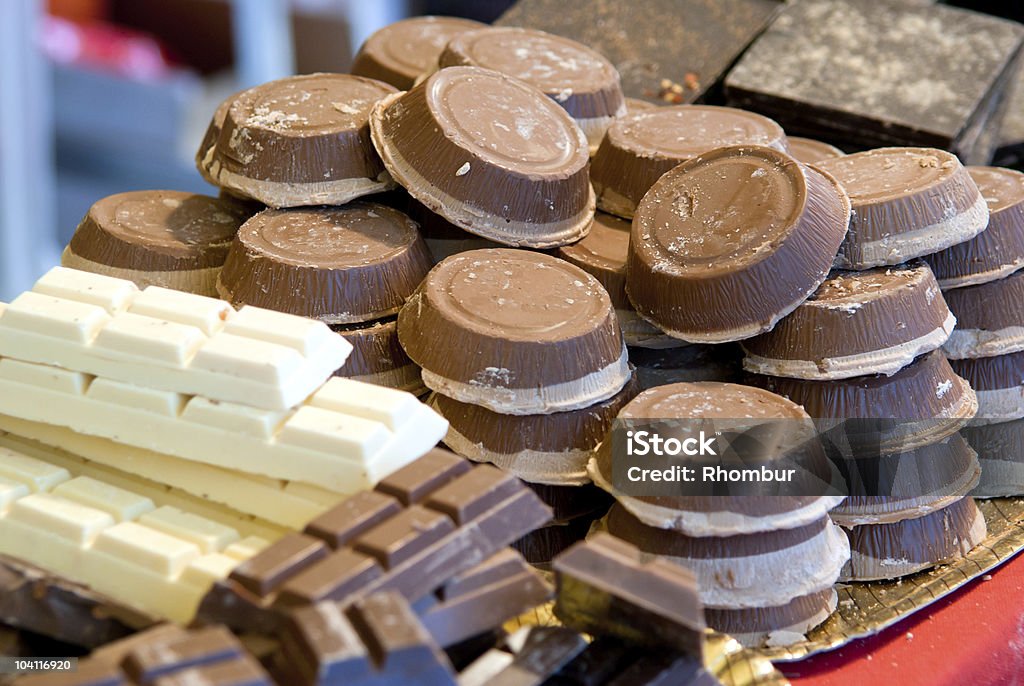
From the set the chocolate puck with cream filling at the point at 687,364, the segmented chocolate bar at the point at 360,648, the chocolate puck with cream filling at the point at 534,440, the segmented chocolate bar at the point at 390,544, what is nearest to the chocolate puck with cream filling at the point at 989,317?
the chocolate puck with cream filling at the point at 687,364

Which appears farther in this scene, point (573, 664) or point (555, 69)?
point (555, 69)

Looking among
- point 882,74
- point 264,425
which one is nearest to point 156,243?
point 264,425

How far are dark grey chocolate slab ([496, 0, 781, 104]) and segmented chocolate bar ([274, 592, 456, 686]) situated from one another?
2007 mm

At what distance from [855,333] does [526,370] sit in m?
0.60

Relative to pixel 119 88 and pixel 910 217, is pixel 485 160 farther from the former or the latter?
pixel 119 88

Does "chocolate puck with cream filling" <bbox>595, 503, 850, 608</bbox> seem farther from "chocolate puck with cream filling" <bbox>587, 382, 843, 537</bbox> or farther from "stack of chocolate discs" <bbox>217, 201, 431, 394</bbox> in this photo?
"stack of chocolate discs" <bbox>217, 201, 431, 394</bbox>

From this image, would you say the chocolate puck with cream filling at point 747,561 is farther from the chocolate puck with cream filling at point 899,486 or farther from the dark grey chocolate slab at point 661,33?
the dark grey chocolate slab at point 661,33

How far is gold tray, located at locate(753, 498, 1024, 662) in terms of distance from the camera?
5.85 ft

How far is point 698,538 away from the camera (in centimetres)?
171

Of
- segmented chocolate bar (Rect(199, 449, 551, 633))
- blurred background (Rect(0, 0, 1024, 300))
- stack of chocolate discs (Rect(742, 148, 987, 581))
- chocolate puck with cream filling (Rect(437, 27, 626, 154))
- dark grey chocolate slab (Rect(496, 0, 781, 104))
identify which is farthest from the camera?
blurred background (Rect(0, 0, 1024, 300))

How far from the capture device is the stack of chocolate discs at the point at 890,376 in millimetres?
1940

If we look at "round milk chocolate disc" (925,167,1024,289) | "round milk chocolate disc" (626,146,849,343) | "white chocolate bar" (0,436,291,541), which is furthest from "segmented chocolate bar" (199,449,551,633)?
"round milk chocolate disc" (925,167,1024,289)

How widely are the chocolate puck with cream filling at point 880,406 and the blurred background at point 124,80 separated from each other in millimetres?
2717

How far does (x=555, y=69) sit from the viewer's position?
2.51 meters
